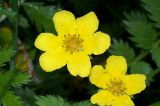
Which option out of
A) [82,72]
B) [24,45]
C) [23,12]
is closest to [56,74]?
[24,45]

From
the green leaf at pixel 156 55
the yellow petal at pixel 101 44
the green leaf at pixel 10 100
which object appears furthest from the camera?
the green leaf at pixel 156 55

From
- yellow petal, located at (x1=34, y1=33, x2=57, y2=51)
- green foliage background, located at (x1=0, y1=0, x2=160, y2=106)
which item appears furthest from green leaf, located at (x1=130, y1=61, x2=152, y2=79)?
yellow petal, located at (x1=34, y1=33, x2=57, y2=51)

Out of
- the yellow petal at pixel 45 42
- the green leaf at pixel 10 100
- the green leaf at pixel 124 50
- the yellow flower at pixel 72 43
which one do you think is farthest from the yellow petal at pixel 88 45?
the green leaf at pixel 10 100

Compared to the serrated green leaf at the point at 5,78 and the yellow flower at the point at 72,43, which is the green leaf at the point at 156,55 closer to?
the yellow flower at the point at 72,43

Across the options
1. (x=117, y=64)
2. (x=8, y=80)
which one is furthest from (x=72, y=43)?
(x=8, y=80)

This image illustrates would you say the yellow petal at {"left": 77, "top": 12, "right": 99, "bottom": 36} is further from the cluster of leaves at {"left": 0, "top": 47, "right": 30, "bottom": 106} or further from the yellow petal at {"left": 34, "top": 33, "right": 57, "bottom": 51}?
the cluster of leaves at {"left": 0, "top": 47, "right": 30, "bottom": 106}

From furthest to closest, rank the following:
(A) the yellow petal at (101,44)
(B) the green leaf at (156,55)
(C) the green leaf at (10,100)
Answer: (B) the green leaf at (156,55) < (A) the yellow petal at (101,44) < (C) the green leaf at (10,100)
